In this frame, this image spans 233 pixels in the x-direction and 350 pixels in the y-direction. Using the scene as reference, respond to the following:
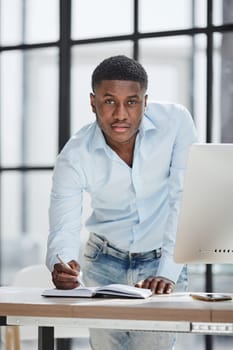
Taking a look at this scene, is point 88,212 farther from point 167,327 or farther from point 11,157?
point 167,327

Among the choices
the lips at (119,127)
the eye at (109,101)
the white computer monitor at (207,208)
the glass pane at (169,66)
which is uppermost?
the glass pane at (169,66)

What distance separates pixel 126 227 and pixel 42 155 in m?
1.48

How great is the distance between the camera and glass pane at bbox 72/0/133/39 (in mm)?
3910

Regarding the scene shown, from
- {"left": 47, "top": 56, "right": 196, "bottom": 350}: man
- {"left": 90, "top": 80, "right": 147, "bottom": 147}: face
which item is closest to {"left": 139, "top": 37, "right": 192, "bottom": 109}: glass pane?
{"left": 47, "top": 56, "right": 196, "bottom": 350}: man

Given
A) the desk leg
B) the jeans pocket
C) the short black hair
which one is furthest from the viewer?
the jeans pocket

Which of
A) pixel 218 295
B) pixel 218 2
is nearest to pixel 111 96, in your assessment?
pixel 218 295

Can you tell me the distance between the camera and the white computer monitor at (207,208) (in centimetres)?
204

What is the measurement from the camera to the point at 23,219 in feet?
13.4

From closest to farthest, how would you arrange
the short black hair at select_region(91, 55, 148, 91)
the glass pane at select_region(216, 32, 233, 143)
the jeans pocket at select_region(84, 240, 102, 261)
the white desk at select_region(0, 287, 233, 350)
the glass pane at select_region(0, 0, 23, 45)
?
the white desk at select_region(0, 287, 233, 350), the short black hair at select_region(91, 55, 148, 91), the jeans pocket at select_region(84, 240, 102, 261), the glass pane at select_region(216, 32, 233, 143), the glass pane at select_region(0, 0, 23, 45)

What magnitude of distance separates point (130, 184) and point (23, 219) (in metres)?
1.58

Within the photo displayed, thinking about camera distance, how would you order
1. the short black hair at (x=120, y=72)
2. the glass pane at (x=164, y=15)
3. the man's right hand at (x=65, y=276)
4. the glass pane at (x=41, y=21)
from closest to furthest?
the man's right hand at (x=65, y=276) < the short black hair at (x=120, y=72) < the glass pane at (x=164, y=15) < the glass pane at (x=41, y=21)

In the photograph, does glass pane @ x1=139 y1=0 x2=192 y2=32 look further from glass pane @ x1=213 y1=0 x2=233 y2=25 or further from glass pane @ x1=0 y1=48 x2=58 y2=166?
glass pane @ x1=0 y1=48 x2=58 y2=166

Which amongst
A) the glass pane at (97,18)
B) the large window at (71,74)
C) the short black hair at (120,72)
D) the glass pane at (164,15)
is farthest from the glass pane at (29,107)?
the short black hair at (120,72)

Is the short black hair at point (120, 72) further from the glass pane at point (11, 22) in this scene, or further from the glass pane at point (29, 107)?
the glass pane at point (11, 22)
